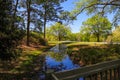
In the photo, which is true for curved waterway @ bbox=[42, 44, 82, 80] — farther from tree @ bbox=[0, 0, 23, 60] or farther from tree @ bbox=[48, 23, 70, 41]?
tree @ bbox=[48, 23, 70, 41]

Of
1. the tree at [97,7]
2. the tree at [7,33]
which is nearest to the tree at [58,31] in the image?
the tree at [97,7]

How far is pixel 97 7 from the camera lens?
21.4 metres

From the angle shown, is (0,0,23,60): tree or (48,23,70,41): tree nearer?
(0,0,23,60): tree

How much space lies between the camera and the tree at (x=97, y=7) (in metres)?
20.9

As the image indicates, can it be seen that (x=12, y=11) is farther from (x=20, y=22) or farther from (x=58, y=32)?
(x=58, y=32)

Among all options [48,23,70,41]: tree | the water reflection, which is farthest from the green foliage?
[48,23,70,41]: tree

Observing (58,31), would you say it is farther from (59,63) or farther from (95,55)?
(59,63)

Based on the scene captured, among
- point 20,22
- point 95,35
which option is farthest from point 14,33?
point 95,35

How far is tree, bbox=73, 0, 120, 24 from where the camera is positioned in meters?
20.9

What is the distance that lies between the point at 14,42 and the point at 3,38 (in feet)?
2.69

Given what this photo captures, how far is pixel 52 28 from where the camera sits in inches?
3152

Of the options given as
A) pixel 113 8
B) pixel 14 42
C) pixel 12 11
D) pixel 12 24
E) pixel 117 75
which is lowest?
pixel 117 75

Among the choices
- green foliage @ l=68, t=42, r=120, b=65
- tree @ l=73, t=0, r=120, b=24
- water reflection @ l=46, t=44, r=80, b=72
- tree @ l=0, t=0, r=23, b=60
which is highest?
tree @ l=73, t=0, r=120, b=24

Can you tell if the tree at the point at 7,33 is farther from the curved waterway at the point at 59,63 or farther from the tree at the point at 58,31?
the tree at the point at 58,31
